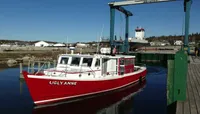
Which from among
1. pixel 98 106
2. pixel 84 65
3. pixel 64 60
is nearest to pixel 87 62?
pixel 84 65

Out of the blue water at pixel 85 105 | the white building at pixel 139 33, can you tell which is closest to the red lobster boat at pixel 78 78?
the blue water at pixel 85 105

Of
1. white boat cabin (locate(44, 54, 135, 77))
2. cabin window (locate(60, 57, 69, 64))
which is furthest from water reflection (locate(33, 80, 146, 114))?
cabin window (locate(60, 57, 69, 64))

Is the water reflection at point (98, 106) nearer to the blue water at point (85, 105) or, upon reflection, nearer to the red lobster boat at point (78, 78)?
the blue water at point (85, 105)

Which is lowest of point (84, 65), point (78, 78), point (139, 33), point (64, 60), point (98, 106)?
point (98, 106)

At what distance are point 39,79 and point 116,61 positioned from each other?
285 inches

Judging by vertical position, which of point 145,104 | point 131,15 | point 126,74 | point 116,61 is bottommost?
point 145,104

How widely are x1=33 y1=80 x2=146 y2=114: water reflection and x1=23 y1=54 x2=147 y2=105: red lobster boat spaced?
1.52ft

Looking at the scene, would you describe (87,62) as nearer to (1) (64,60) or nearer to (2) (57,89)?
(1) (64,60)

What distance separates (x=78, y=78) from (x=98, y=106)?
2084mm

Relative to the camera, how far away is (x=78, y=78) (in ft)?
43.0

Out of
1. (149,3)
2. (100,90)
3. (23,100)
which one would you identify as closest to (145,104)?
(100,90)

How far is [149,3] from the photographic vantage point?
114 ft

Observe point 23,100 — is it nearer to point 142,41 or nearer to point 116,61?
point 116,61

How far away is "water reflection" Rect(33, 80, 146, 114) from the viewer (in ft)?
38.2
